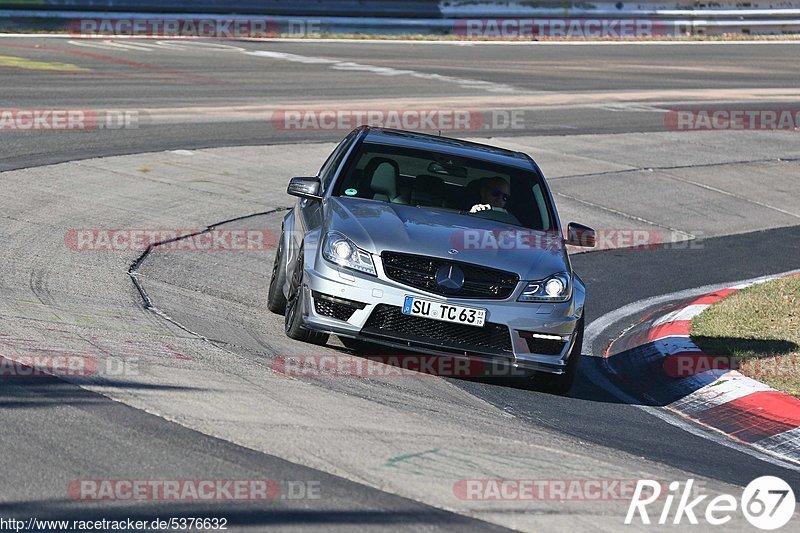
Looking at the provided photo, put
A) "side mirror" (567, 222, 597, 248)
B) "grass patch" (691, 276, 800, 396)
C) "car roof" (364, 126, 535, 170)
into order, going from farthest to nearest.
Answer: "car roof" (364, 126, 535, 170) → "grass patch" (691, 276, 800, 396) → "side mirror" (567, 222, 597, 248)

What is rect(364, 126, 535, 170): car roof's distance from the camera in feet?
31.1

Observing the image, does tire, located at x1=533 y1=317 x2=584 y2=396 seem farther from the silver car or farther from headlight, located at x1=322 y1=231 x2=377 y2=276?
headlight, located at x1=322 y1=231 x2=377 y2=276

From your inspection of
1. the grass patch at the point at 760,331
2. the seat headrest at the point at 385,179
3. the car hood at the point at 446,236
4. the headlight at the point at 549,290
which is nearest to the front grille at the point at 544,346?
the headlight at the point at 549,290

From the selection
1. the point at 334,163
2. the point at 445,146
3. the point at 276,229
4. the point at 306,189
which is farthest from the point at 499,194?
the point at 276,229

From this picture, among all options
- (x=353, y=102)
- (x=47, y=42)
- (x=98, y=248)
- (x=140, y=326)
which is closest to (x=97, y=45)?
(x=47, y=42)

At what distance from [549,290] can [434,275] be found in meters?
0.81

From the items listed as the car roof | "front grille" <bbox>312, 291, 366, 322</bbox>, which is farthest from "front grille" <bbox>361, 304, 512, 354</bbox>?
the car roof

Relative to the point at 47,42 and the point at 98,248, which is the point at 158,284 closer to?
the point at 98,248

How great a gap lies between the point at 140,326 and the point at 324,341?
4.00 feet

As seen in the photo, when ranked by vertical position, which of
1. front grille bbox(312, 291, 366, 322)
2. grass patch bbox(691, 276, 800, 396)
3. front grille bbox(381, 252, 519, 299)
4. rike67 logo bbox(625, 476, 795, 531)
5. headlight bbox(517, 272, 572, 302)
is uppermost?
front grille bbox(381, 252, 519, 299)

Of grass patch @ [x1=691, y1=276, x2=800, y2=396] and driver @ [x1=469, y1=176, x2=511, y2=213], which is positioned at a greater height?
driver @ [x1=469, y1=176, x2=511, y2=213]

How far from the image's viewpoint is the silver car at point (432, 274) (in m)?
7.77

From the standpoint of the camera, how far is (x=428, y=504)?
5.26 meters

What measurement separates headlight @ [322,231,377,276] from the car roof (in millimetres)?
1562
